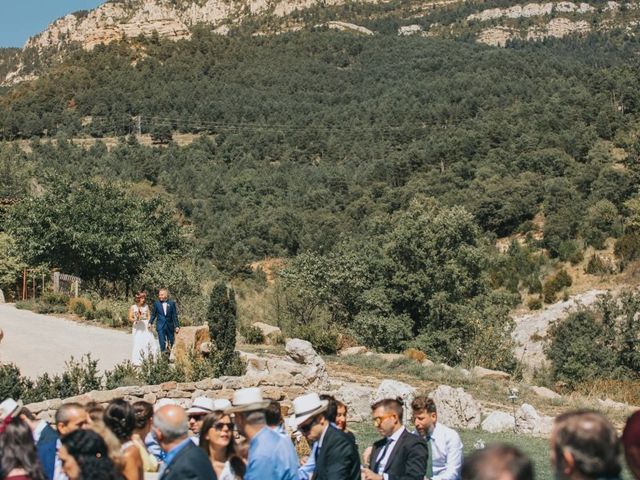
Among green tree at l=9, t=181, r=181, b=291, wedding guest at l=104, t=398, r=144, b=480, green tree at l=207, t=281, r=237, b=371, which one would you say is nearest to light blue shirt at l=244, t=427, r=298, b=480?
wedding guest at l=104, t=398, r=144, b=480

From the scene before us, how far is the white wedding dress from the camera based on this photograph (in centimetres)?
1478

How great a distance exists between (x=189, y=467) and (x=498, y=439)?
1020cm

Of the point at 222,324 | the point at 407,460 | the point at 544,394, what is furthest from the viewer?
the point at 544,394

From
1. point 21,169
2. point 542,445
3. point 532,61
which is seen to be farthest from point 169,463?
point 532,61

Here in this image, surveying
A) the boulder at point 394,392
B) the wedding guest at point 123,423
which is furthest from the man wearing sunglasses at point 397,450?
the boulder at point 394,392

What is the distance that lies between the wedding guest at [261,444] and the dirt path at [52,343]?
11.8 meters

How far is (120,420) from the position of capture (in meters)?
5.39

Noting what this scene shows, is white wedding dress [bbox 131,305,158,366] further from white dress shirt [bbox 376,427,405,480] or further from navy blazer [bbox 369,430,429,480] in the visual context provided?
navy blazer [bbox 369,430,429,480]

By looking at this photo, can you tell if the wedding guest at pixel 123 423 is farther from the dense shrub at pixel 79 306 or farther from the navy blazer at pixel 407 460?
the dense shrub at pixel 79 306

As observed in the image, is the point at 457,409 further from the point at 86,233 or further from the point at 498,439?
the point at 86,233

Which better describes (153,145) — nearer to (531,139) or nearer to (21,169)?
(21,169)

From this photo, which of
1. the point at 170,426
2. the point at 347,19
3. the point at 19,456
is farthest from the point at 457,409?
the point at 347,19

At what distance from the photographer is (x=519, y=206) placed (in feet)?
161

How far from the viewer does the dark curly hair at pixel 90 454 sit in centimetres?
460
